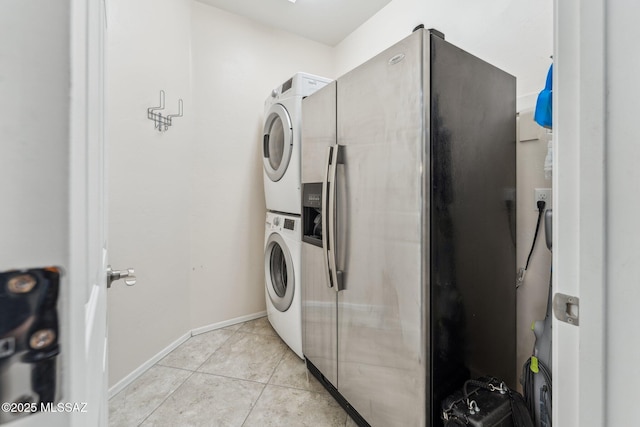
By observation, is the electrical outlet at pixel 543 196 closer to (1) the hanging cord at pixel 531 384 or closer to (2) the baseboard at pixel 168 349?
(1) the hanging cord at pixel 531 384

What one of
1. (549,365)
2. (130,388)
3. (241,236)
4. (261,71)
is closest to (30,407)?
(549,365)

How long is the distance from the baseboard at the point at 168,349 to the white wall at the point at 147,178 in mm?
37

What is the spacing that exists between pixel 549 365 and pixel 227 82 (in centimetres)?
286

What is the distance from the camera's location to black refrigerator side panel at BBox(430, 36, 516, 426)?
1.07m

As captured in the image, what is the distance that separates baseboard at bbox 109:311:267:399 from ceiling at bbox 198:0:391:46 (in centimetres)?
274

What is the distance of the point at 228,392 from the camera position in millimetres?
1679

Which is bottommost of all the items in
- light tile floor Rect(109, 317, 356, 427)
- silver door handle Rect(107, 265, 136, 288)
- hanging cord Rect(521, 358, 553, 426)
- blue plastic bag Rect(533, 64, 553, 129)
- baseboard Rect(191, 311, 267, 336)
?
light tile floor Rect(109, 317, 356, 427)

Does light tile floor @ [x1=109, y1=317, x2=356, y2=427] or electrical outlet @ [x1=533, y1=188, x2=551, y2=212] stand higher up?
electrical outlet @ [x1=533, y1=188, x2=551, y2=212]

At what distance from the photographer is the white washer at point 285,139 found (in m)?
1.95

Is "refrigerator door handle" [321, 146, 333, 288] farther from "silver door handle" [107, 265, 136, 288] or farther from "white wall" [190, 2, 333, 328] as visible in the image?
"white wall" [190, 2, 333, 328]
